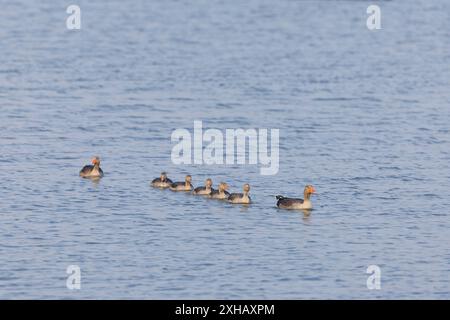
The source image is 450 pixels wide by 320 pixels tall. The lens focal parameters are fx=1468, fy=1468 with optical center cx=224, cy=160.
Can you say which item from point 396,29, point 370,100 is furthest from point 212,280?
point 396,29

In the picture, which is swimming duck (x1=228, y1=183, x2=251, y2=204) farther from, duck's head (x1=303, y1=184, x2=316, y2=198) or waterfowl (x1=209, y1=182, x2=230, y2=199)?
duck's head (x1=303, y1=184, x2=316, y2=198)

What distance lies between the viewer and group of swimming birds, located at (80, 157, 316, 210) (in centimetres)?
4425

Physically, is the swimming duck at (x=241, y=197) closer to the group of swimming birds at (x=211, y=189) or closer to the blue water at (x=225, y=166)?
the group of swimming birds at (x=211, y=189)

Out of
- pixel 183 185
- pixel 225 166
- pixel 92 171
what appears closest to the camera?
pixel 183 185

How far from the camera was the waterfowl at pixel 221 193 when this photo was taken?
4531cm

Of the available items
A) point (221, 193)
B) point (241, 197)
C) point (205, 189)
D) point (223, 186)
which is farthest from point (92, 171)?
point (241, 197)

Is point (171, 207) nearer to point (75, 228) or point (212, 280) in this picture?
point (75, 228)

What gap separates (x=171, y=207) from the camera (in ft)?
147

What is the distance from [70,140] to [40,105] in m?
6.51

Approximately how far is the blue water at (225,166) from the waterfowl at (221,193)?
0.24m

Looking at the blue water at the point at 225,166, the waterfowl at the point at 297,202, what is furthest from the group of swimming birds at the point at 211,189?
the blue water at the point at 225,166

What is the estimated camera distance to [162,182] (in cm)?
4634

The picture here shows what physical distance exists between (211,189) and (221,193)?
601 millimetres

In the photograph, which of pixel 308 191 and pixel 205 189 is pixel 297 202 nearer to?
pixel 308 191
